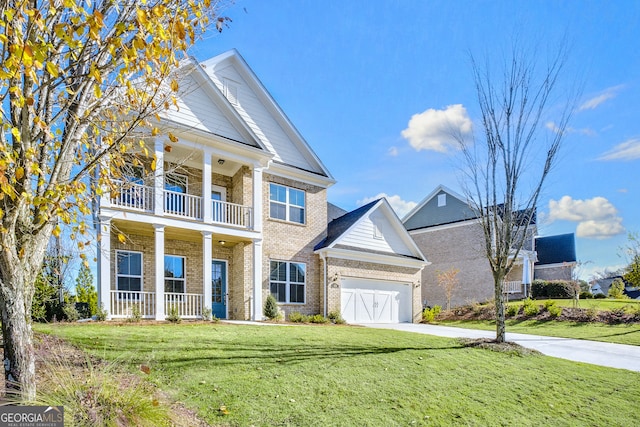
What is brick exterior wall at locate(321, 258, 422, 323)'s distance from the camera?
17.8 m

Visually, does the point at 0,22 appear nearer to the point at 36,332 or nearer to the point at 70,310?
the point at 36,332

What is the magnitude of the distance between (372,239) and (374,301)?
113 inches

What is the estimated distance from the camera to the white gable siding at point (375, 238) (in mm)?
19000

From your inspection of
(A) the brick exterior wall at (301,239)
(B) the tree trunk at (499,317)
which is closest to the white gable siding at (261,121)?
(A) the brick exterior wall at (301,239)

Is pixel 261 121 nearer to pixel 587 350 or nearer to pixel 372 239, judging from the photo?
pixel 372 239

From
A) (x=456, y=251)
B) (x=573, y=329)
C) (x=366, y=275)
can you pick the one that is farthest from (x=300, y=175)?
(x=456, y=251)

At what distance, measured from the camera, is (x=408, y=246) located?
21.5 meters

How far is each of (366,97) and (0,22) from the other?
1253cm

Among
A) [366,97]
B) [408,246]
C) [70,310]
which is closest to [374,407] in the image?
[70,310]

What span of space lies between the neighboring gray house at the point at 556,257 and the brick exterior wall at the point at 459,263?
930 centimetres

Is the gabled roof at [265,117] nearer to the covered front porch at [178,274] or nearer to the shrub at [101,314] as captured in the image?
the covered front porch at [178,274]

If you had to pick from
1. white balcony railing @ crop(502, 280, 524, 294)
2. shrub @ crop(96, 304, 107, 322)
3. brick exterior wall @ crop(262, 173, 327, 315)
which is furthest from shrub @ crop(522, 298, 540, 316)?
shrub @ crop(96, 304, 107, 322)

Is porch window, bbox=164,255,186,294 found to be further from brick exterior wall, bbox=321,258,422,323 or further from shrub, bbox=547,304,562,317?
shrub, bbox=547,304,562,317

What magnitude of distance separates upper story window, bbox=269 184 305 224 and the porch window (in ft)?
13.1
